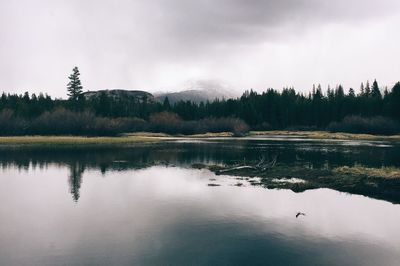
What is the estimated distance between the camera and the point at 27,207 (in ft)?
113

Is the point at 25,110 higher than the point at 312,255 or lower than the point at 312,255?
higher

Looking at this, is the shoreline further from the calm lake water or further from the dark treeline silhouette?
the calm lake water

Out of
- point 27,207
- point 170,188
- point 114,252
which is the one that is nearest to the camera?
point 114,252

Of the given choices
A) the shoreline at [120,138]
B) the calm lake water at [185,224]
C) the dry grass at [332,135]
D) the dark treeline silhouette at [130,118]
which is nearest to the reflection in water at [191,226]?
the calm lake water at [185,224]

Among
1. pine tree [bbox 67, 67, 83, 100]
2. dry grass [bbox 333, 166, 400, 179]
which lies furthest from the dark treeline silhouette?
dry grass [bbox 333, 166, 400, 179]

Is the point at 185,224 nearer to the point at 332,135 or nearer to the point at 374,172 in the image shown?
the point at 374,172

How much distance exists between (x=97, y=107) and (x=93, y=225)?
169 metres

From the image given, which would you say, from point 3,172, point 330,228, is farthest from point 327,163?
point 3,172

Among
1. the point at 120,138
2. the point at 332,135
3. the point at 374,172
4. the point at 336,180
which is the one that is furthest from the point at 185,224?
the point at 332,135

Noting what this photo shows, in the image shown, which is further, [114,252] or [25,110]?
[25,110]

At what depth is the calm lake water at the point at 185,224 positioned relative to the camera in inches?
877

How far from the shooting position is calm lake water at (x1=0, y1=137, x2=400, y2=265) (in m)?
22.3

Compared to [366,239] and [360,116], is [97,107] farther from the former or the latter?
[366,239]

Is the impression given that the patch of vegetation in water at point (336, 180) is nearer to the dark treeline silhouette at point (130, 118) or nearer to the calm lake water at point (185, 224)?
the calm lake water at point (185, 224)
